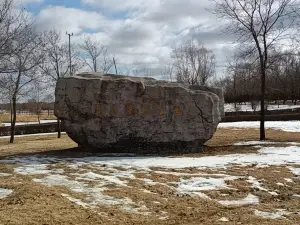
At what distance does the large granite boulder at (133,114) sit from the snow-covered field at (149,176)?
3.79 feet

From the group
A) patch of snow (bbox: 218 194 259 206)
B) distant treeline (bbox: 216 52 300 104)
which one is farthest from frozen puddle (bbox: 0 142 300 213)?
distant treeline (bbox: 216 52 300 104)

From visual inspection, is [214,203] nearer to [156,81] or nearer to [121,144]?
[121,144]

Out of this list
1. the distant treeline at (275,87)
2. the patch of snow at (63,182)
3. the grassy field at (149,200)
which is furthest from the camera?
the distant treeline at (275,87)

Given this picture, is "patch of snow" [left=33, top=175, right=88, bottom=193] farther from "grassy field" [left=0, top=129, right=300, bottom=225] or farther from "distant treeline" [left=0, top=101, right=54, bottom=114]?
"distant treeline" [left=0, top=101, right=54, bottom=114]

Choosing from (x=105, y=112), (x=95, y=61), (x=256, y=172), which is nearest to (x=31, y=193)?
(x=256, y=172)

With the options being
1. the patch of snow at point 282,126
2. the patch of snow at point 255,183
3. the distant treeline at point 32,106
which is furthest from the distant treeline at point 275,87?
the patch of snow at point 255,183

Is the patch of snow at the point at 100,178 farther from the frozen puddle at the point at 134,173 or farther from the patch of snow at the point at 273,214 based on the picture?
the patch of snow at the point at 273,214

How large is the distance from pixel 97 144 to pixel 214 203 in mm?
6808

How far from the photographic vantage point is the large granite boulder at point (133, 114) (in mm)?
12367

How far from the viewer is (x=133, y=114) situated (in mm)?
12508

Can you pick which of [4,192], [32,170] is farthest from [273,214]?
[32,170]

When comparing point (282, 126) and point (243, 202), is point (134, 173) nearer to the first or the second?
point (243, 202)

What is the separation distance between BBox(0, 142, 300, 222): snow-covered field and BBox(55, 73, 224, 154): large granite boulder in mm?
1154

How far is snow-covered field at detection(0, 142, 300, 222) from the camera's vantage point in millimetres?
6406
